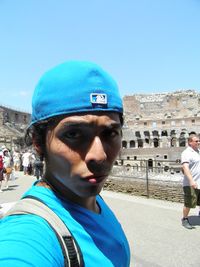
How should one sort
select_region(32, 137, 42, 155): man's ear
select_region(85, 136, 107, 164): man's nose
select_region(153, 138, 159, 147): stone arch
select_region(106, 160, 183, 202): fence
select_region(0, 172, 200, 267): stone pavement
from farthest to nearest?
1. select_region(153, 138, 159, 147): stone arch
2. select_region(106, 160, 183, 202): fence
3. select_region(0, 172, 200, 267): stone pavement
4. select_region(32, 137, 42, 155): man's ear
5. select_region(85, 136, 107, 164): man's nose

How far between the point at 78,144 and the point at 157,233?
500 cm

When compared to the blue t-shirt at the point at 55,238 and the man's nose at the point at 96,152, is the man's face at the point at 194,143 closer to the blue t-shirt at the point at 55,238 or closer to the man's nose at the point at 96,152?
the blue t-shirt at the point at 55,238

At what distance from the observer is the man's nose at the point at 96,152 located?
1.02m

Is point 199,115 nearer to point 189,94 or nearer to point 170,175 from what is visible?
point 189,94

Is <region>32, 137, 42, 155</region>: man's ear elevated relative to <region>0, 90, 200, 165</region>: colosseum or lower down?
lower down

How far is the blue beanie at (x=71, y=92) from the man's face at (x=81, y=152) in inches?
1.5

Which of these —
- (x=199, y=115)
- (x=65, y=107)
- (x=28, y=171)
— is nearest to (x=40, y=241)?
(x=65, y=107)

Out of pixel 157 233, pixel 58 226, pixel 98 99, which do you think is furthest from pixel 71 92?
pixel 157 233

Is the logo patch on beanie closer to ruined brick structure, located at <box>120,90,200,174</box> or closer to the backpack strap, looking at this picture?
the backpack strap

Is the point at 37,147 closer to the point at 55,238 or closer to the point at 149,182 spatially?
the point at 55,238

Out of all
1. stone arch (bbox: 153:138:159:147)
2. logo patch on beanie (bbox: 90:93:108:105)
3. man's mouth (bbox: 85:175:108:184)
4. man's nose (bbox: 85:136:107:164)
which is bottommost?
man's mouth (bbox: 85:175:108:184)

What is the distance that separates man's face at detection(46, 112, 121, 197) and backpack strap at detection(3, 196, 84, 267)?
0.13 meters

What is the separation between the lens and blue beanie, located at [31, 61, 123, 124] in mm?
1062

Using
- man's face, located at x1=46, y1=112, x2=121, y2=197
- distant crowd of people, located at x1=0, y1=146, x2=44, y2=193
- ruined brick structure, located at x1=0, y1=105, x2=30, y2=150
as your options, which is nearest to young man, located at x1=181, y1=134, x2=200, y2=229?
distant crowd of people, located at x1=0, y1=146, x2=44, y2=193
